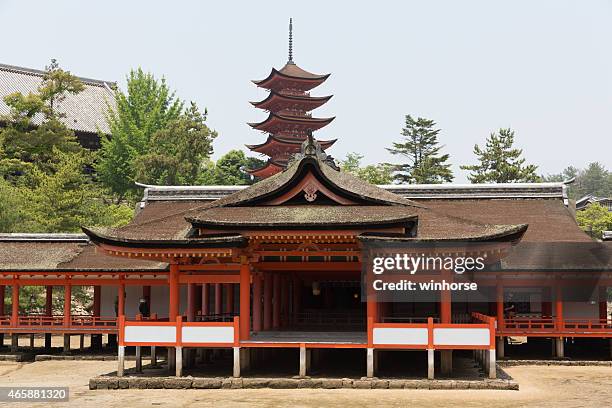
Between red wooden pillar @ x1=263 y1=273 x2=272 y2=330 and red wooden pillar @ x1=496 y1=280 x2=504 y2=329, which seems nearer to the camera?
red wooden pillar @ x1=263 y1=273 x2=272 y2=330

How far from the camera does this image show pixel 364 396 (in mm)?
22984

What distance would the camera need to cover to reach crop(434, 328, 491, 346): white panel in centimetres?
2464

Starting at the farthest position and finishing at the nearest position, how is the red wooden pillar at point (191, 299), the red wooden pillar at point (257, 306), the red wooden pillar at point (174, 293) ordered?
1. the red wooden pillar at point (191, 299)
2. the red wooden pillar at point (257, 306)
3. the red wooden pillar at point (174, 293)

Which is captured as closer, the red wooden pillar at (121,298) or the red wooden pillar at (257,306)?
the red wooden pillar at (257,306)

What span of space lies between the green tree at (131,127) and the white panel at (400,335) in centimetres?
4639

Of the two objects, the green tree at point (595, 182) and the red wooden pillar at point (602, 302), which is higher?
the green tree at point (595, 182)

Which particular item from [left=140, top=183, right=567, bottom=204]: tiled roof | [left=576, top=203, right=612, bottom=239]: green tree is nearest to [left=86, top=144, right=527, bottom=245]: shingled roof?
[left=140, top=183, right=567, bottom=204]: tiled roof

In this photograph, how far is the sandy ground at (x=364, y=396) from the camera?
21.8 meters

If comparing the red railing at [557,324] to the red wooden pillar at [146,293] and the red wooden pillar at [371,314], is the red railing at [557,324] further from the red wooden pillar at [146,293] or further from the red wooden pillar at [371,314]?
the red wooden pillar at [146,293]

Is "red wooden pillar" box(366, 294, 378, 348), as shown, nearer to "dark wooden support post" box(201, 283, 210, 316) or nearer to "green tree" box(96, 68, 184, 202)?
"dark wooden support post" box(201, 283, 210, 316)

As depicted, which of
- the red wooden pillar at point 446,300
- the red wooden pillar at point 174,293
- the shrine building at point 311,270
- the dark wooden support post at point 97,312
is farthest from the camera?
the dark wooden support post at point 97,312

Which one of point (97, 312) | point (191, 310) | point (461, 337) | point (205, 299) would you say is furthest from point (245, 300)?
point (97, 312)

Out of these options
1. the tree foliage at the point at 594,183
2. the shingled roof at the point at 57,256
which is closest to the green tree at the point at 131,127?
the shingled roof at the point at 57,256

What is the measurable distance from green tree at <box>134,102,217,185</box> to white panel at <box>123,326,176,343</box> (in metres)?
42.0
